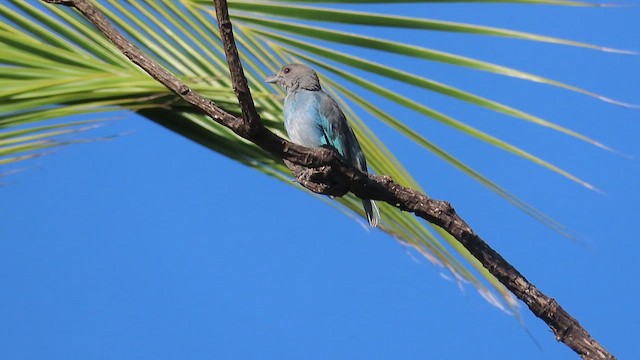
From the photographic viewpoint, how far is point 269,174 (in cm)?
318

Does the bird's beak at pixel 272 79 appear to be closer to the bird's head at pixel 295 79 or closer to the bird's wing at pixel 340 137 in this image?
the bird's head at pixel 295 79

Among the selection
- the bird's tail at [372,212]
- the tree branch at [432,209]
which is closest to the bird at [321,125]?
the bird's tail at [372,212]

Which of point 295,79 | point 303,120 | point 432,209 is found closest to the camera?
point 432,209

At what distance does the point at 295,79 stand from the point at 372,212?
0.61 m

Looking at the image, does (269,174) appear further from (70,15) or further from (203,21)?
(70,15)

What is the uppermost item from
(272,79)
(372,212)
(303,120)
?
(272,79)

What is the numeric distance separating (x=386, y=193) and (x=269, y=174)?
90 centimetres

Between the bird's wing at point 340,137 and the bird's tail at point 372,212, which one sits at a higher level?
the bird's wing at point 340,137

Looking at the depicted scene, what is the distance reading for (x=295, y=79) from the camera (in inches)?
141

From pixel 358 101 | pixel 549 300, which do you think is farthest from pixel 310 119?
pixel 549 300

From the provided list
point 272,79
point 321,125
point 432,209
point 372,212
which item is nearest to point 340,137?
point 321,125

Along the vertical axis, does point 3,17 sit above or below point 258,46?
below

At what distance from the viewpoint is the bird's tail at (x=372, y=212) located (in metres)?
3.26

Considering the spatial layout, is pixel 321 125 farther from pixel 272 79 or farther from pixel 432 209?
pixel 432 209
